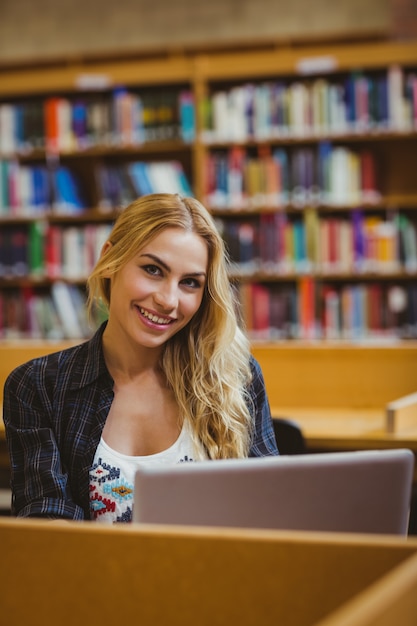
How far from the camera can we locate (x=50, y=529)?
708mm

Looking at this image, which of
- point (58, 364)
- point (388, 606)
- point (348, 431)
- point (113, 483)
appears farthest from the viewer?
point (348, 431)

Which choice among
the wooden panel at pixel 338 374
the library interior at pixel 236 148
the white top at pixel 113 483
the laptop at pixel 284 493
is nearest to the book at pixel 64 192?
the library interior at pixel 236 148

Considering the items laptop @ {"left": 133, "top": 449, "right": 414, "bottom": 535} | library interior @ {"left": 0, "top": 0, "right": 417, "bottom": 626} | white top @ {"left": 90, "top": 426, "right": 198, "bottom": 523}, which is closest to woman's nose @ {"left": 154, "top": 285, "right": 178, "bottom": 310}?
white top @ {"left": 90, "top": 426, "right": 198, "bottom": 523}

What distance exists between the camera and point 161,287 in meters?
1.53

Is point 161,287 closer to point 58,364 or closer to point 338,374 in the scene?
point 58,364

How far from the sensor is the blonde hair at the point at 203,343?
5.09ft

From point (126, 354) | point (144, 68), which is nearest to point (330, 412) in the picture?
point (126, 354)

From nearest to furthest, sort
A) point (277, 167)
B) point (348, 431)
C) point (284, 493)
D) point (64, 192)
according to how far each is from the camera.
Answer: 1. point (284, 493)
2. point (348, 431)
3. point (277, 167)
4. point (64, 192)

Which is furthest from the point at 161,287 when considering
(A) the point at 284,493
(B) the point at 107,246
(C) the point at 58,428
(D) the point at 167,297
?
(A) the point at 284,493

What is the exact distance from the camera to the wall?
4742 millimetres

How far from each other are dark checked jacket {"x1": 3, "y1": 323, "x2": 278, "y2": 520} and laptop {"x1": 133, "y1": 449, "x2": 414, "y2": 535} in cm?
55

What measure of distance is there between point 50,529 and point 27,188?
172 inches

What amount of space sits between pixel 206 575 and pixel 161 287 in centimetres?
91

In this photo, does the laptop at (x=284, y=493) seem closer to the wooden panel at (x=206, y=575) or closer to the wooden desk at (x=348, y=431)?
the wooden panel at (x=206, y=575)
